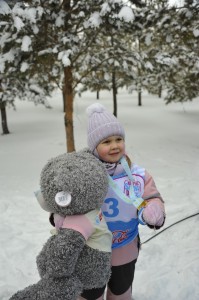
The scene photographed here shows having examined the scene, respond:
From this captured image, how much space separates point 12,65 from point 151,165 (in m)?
4.99

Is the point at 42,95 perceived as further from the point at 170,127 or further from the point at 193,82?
the point at 170,127

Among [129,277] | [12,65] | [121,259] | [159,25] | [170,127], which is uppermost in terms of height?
[159,25]

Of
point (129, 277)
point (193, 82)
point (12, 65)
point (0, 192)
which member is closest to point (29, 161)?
point (0, 192)

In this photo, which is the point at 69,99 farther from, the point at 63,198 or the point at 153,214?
the point at 63,198

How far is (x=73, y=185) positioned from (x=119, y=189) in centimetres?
46

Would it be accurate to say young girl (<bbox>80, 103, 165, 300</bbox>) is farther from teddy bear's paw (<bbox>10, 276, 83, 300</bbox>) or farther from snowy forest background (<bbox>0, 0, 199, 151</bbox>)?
snowy forest background (<bbox>0, 0, 199, 151</bbox>)

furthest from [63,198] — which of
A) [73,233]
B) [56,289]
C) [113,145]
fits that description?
[113,145]

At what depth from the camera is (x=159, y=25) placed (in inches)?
328

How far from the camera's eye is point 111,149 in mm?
2059

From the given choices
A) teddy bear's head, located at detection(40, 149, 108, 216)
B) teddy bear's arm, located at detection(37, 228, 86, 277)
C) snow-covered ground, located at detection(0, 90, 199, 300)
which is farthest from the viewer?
snow-covered ground, located at detection(0, 90, 199, 300)

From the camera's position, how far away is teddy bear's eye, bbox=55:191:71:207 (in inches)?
64.6

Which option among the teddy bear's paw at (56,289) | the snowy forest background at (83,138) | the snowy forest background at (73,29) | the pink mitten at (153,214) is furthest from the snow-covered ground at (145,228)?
the snowy forest background at (73,29)

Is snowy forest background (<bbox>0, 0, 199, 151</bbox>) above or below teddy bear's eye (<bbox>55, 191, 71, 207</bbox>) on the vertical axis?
above

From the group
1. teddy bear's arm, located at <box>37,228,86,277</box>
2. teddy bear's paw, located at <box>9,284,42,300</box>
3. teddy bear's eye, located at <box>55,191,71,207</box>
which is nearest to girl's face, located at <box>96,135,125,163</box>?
teddy bear's eye, located at <box>55,191,71,207</box>
